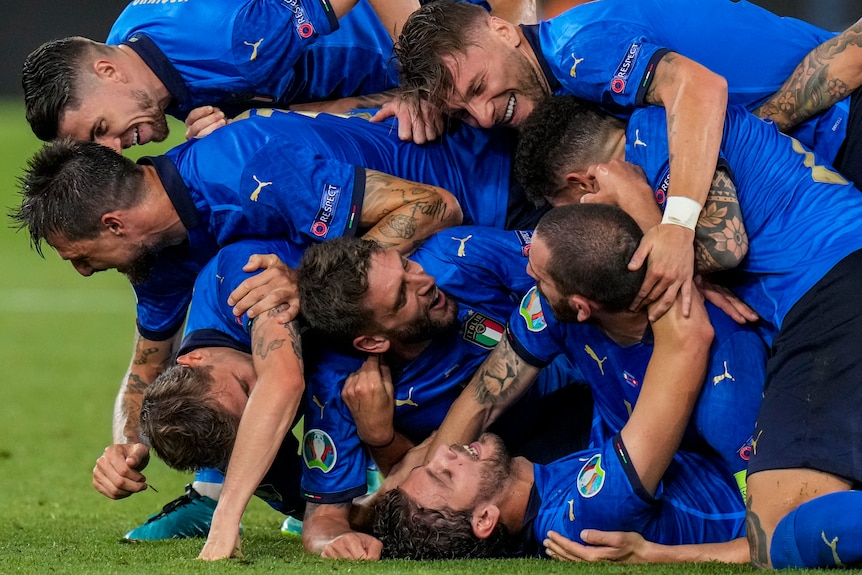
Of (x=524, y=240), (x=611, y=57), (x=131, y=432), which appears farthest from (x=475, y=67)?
(x=131, y=432)

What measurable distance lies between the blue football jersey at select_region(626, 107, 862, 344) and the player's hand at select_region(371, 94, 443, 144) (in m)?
1.05

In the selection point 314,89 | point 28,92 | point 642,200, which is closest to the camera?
point 642,200

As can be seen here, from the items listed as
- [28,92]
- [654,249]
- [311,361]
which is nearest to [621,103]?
[654,249]

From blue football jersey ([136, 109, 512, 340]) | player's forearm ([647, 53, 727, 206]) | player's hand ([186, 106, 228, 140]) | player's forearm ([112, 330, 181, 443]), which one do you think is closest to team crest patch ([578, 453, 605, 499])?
player's forearm ([647, 53, 727, 206])

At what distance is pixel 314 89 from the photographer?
6027 millimetres

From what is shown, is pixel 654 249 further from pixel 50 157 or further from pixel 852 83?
pixel 50 157

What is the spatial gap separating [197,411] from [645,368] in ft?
5.69

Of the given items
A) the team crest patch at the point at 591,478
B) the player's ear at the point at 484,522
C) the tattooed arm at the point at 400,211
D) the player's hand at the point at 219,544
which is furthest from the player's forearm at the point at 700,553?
the tattooed arm at the point at 400,211

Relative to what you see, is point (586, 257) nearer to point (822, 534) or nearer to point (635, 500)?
point (635, 500)

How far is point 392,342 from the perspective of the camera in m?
4.98

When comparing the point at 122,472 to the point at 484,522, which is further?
the point at 122,472

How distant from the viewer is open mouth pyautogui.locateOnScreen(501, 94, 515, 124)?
4.97 meters

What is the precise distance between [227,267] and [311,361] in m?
0.55

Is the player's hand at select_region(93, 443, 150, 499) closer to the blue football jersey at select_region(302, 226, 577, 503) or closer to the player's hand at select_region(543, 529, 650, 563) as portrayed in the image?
the blue football jersey at select_region(302, 226, 577, 503)
